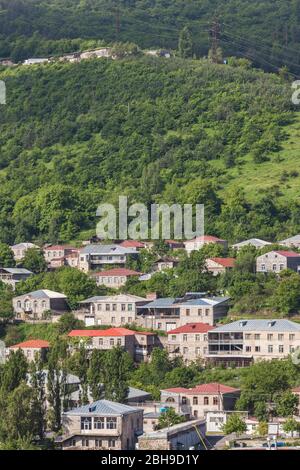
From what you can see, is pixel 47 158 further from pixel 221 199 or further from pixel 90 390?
pixel 90 390

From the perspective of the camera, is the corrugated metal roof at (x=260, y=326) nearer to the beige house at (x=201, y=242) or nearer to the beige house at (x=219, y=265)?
the beige house at (x=219, y=265)

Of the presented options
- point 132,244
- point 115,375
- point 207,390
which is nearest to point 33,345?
point 115,375

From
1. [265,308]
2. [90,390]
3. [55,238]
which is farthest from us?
[55,238]

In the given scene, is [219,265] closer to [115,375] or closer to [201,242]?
[201,242]

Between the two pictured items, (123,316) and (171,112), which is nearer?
(123,316)

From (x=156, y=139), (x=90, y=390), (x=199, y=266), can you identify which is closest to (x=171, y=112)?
(x=156, y=139)

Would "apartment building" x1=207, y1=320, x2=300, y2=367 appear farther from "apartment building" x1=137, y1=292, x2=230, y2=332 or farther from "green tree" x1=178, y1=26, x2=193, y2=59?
"green tree" x1=178, y1=26, x2=193, y2=59

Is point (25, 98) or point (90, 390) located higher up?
point (90, 390)
